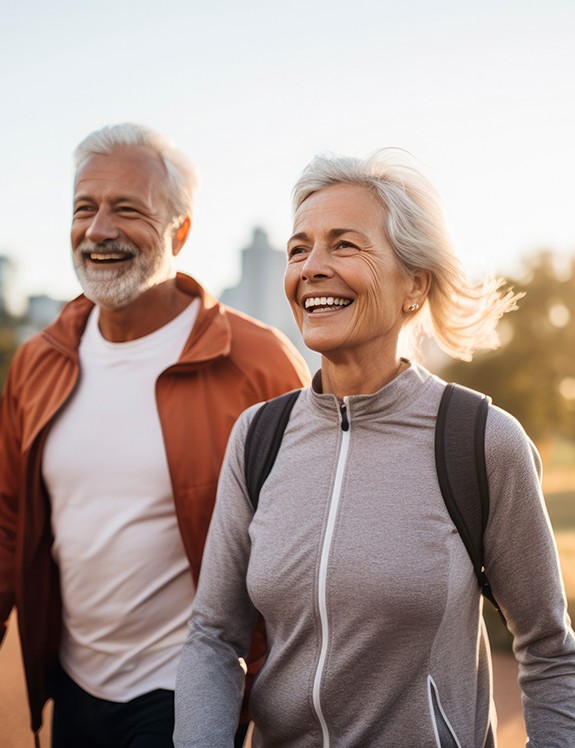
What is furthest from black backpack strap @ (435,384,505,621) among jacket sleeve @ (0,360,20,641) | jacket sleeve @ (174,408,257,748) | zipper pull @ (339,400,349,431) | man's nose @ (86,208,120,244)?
jacket sleeve @ (0,360,20,641)

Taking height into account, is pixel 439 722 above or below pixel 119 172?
below

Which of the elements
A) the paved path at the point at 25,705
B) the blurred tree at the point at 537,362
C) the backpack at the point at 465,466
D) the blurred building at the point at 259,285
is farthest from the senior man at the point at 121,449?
the blurred building at the point at 259,285

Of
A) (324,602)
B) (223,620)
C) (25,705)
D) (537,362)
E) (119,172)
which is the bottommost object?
(25,705)

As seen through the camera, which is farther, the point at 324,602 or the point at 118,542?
the point at 118,542

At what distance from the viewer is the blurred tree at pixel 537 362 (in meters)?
9.18

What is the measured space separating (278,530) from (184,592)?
81cm

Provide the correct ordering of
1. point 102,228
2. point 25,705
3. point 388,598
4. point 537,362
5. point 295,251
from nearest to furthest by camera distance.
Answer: point 388,598 → point 295,251 → point 102,228 → point 25,705 → point 537,362

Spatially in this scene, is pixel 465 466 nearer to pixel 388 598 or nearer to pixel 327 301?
pixel 388 598

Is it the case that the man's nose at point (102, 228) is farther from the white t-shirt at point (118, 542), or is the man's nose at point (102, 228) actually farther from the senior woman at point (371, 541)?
the senior woman at point (371, 541)

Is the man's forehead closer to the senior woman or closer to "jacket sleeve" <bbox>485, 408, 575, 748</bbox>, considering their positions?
the senior woman

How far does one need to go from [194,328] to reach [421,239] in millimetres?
1028

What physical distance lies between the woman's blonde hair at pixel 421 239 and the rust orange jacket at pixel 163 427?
2.33ft

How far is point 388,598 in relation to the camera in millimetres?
1757

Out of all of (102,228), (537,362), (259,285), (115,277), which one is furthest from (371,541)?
(259,285)
